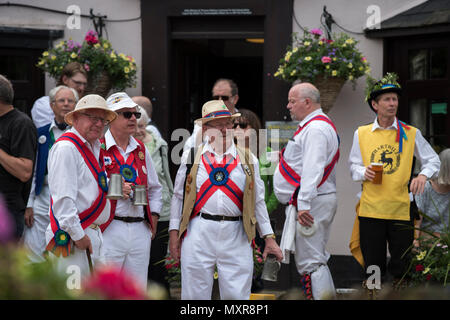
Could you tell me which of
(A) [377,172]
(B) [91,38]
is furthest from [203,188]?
(B) [91,38]

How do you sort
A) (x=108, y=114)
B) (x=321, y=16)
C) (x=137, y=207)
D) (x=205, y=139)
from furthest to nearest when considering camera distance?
1. (x=321, y=16)
2. (x=205, y=139)
3. (x=137, y=207)
4. (x=108, y=114)

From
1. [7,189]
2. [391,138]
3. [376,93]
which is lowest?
[7,189]

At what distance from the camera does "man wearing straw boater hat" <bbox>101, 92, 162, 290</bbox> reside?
443cm

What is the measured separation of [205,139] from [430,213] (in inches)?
91.1

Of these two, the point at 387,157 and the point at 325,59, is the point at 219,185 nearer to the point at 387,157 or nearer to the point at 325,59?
the point at 387,157

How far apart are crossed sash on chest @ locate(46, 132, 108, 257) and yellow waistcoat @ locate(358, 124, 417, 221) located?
262 centimetres

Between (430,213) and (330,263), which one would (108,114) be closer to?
(430,213)

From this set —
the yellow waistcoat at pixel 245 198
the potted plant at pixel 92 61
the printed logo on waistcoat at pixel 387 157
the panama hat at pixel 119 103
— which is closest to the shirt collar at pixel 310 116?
the printed logo on waistcoat at pixel 387 157

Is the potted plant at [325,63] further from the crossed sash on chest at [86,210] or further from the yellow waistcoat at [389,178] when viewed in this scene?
the crossed sash on chest at [86,210]

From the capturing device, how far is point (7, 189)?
16.4 ft

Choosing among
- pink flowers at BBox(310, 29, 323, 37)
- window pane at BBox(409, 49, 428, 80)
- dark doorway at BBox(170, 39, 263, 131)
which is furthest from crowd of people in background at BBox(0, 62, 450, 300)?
dark doorway at BBox(170, 39, 263, 131)

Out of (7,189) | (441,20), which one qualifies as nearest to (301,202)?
(7,189)

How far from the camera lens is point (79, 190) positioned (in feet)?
12.9

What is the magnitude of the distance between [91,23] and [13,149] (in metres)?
3.65
